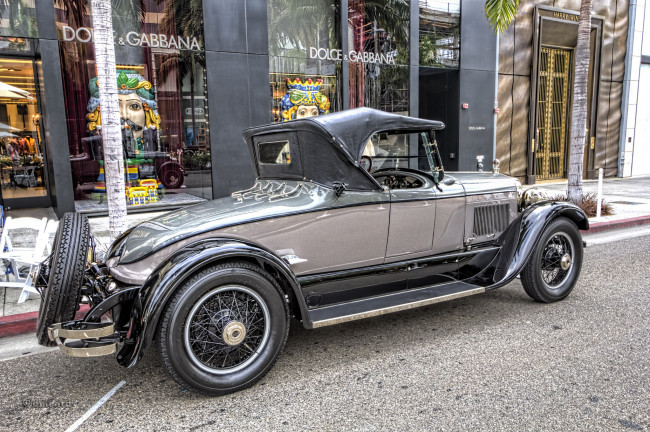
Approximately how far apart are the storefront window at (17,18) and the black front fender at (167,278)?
26.2 feet

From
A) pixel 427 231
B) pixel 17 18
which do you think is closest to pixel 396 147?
pixel 427 231

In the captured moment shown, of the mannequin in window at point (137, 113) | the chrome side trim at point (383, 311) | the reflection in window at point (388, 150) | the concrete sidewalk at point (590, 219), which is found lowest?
the concrete sidewalk at point (590, 219)

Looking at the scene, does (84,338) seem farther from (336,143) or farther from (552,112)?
(552,112)

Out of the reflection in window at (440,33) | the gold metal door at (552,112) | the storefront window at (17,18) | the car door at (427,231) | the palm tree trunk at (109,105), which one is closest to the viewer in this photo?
the car door at (427,231)

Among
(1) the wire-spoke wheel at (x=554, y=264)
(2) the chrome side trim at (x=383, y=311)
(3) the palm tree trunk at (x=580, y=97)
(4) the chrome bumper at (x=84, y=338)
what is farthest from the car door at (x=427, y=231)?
(3) the palm tree trunk at (x=580, y=97)

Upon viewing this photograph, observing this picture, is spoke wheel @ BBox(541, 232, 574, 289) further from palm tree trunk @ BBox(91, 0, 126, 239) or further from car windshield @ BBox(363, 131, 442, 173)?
palm tree trunk @ BBox(91, 0, 126, 239)

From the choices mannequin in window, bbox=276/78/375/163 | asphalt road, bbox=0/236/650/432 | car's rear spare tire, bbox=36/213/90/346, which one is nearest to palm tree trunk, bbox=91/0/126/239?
asphalt road, bbox=0/236/650/432

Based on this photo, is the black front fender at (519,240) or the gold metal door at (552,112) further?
the gold metal door at (552,112)

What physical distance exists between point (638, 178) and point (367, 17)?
39.5ft

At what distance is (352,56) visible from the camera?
12.3 metres

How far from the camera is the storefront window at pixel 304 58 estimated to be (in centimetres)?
1130

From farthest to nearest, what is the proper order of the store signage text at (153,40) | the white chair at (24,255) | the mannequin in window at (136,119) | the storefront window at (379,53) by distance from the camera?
the storefront window at (379,53) < the mannequin in window at (136,119) < the store signage text at (153,40) < the white chair at (24,255)

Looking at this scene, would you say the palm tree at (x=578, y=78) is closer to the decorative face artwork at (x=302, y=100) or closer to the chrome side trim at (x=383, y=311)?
the decorative face artwork at (x=302, y=100)

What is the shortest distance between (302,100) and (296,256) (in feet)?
29.0
